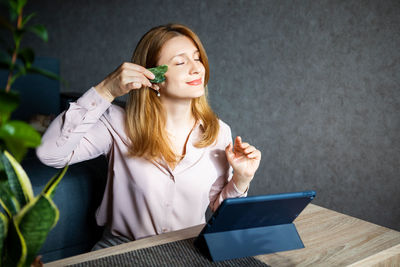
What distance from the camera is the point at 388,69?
6.58ft

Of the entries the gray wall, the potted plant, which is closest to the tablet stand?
the potted plant

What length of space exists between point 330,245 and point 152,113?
2.41ft

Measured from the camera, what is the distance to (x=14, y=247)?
0.51 meters

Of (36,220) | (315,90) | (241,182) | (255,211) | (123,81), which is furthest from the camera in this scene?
(315,90)

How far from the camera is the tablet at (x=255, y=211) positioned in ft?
2.55

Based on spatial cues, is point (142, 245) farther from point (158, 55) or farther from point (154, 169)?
point (158, 55)

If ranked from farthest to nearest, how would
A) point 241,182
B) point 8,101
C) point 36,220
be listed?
point 241,182 < point 36,220 < point 8,101

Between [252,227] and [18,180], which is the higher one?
[18,180]

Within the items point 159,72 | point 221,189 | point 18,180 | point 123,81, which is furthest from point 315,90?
point 18,180

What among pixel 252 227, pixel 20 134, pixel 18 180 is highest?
pixel 20 134

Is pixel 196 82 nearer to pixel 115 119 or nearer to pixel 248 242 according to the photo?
pixel 115 119

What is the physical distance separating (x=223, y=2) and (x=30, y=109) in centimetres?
171

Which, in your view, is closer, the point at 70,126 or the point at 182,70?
the point at 70,126

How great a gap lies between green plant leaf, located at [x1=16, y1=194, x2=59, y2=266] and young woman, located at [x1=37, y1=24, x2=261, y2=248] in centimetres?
67
